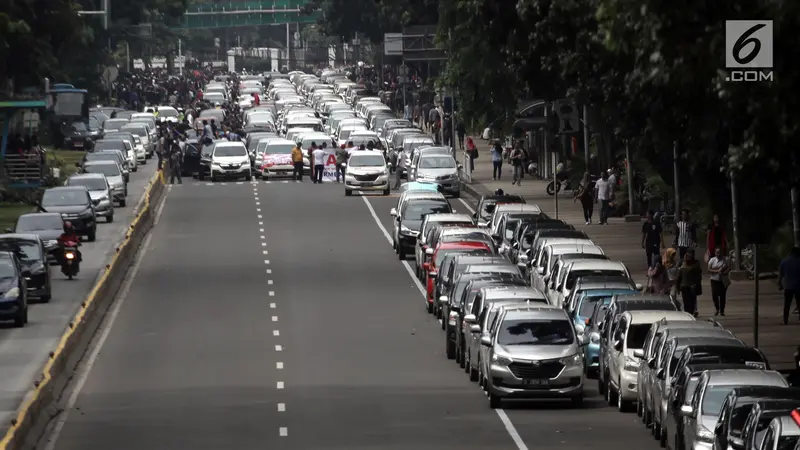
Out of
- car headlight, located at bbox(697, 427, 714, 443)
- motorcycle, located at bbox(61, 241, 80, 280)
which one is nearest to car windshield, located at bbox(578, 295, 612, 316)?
car headlight, located at bbox(697, 427, 714, 443)

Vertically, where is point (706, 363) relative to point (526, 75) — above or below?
below

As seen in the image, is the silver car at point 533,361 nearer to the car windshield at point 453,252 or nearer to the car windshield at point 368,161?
the car windshield at point 453,252

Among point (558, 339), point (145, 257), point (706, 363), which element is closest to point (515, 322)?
point (558, 339)

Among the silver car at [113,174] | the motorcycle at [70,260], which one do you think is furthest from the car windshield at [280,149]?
the motorcycle at [70,260]

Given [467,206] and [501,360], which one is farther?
[467,206]

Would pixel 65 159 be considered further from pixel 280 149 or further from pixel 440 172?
pixel 440 172

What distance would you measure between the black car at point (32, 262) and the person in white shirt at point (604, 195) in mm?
18703

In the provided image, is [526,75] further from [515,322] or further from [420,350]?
[515,322]

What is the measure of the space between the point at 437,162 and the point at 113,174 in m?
10.4

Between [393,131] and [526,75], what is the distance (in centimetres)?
4594

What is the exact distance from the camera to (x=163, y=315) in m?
45.5

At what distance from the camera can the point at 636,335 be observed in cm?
3338

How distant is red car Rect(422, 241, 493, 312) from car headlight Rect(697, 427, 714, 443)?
19435mm

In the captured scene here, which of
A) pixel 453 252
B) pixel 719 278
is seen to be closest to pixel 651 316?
pixel 719 278
